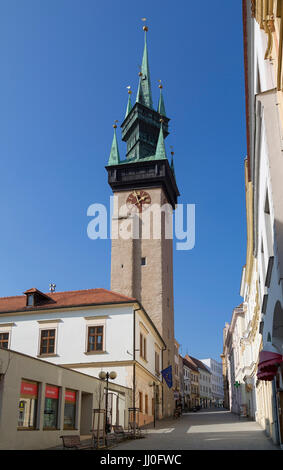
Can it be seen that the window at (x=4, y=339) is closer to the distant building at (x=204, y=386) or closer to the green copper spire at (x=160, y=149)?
the green copper spire at (x=160, y=149)

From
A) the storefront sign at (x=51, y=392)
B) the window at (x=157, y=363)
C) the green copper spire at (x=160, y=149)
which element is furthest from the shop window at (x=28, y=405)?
the green copper spire at (x=160, y=149)

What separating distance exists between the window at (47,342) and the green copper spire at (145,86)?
39.9 metres

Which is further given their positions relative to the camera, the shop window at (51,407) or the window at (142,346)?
the window at (142,346)

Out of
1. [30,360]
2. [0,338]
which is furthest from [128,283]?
[30,360]

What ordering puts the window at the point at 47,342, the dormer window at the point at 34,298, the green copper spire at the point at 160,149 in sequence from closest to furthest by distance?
the window at the point at 47,342
the dormer window at the point at 34,298
the green copper spire at the point at 160,149

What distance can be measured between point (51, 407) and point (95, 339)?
13607 mm

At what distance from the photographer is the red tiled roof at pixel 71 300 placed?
31.8 meters

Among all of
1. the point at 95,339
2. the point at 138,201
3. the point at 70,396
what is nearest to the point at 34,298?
the point at 95,339

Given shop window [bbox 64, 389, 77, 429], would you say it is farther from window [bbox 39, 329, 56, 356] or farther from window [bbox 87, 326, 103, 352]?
window [bbox 39, 329, 56, 356]

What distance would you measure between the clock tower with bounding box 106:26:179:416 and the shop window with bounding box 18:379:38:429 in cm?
3178

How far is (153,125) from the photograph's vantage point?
6266cm

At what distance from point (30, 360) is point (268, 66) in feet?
39.1

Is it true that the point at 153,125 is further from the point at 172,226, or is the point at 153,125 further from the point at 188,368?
the point at 188,368
